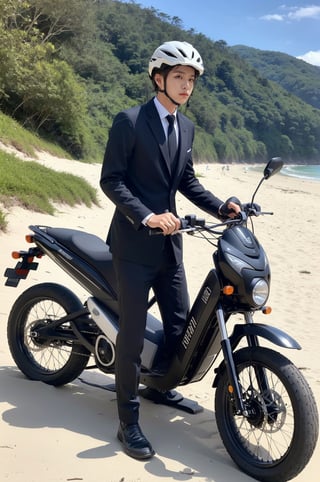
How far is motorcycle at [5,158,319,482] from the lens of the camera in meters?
2.65

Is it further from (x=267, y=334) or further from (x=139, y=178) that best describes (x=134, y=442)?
(x=139, y=178)

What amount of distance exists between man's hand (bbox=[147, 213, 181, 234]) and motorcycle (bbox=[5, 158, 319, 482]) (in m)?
0.07

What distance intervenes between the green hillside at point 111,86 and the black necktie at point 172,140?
700 inches

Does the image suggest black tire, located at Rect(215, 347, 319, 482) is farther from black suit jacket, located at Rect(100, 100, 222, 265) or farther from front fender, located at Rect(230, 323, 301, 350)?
black suit jacket, located at Rect(100, 100, 222, 265)

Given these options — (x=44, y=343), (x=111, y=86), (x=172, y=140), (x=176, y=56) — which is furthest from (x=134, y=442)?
(x=111, y=86)

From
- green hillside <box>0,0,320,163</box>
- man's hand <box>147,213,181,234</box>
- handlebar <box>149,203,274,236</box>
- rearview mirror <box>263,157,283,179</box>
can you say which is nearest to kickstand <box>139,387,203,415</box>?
handlebar <box>149,203,274,236</box>

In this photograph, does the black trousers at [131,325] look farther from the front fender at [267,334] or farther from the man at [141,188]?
the front fender at [267,334]

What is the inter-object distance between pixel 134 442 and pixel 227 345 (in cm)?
68

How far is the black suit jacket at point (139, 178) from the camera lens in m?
2.75

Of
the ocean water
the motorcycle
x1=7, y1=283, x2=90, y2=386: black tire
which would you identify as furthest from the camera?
the ocean water

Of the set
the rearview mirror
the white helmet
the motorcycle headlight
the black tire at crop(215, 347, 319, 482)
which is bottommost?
the black tire at crop(215, 347, 319, 482)

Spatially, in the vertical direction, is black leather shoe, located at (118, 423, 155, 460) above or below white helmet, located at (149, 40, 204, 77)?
below

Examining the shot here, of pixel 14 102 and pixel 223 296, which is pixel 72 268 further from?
pixel 14 102

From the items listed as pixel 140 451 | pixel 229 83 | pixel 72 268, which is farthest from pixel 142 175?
pixel 229 83
